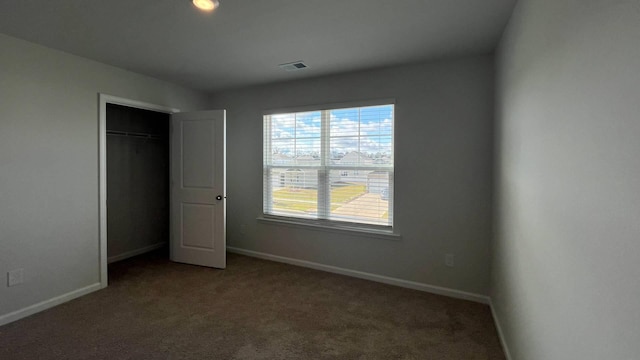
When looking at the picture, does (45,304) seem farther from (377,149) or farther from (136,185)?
(377,149)

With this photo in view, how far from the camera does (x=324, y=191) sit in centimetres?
380

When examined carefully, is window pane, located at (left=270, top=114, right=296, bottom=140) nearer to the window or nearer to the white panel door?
the window

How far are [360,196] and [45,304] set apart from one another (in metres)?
3.23

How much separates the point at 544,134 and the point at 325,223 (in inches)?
103

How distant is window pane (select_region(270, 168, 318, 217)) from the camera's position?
3.87 m

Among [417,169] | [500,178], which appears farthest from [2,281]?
[500,178]

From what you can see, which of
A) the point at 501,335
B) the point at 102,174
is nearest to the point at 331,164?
the point at 501,335

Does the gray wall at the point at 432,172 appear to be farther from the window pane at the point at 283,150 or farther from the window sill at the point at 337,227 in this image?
the window pane at the point at 283,150

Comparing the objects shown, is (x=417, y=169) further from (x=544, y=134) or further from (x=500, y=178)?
(x=544, y=134)

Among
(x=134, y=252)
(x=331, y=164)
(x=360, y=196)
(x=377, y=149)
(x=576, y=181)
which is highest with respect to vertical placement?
(x=377, y=149)

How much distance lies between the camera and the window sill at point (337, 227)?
3383mm

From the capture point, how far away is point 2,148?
8.24ft

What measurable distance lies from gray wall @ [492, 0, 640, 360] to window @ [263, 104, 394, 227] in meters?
1.53

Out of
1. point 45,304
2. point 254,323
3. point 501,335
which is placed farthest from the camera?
point 45,304
